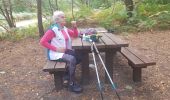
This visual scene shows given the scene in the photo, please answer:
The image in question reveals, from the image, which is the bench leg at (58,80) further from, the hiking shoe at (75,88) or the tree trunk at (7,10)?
the tree trunk at (7,10)

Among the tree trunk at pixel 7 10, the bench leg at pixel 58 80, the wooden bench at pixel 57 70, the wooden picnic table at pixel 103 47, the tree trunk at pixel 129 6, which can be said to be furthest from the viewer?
the tree trunk at pixel 7 10

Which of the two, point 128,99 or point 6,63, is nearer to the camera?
point 128,99

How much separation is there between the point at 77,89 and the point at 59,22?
4.22ft

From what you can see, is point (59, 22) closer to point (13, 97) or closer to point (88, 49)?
point (88, 49)

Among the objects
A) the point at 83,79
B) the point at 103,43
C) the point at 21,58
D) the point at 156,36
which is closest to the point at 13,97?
the point at 83,79

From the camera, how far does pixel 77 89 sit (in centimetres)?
564

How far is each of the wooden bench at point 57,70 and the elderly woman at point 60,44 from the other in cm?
14

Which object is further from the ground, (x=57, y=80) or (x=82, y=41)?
(x=82, y=41)

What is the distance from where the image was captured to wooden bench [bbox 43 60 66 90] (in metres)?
5.37

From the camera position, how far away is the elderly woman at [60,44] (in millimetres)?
5664

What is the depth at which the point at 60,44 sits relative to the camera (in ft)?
19.1

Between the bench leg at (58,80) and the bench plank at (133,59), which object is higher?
the bench plank at (133,59)

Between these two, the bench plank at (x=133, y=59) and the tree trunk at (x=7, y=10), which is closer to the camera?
the bench plank at (x=133, y=59)

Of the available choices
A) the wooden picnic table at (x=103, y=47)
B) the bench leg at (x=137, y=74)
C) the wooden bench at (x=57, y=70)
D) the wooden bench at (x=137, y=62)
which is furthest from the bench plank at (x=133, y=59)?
the wooden bench at (x=57, y=70)
